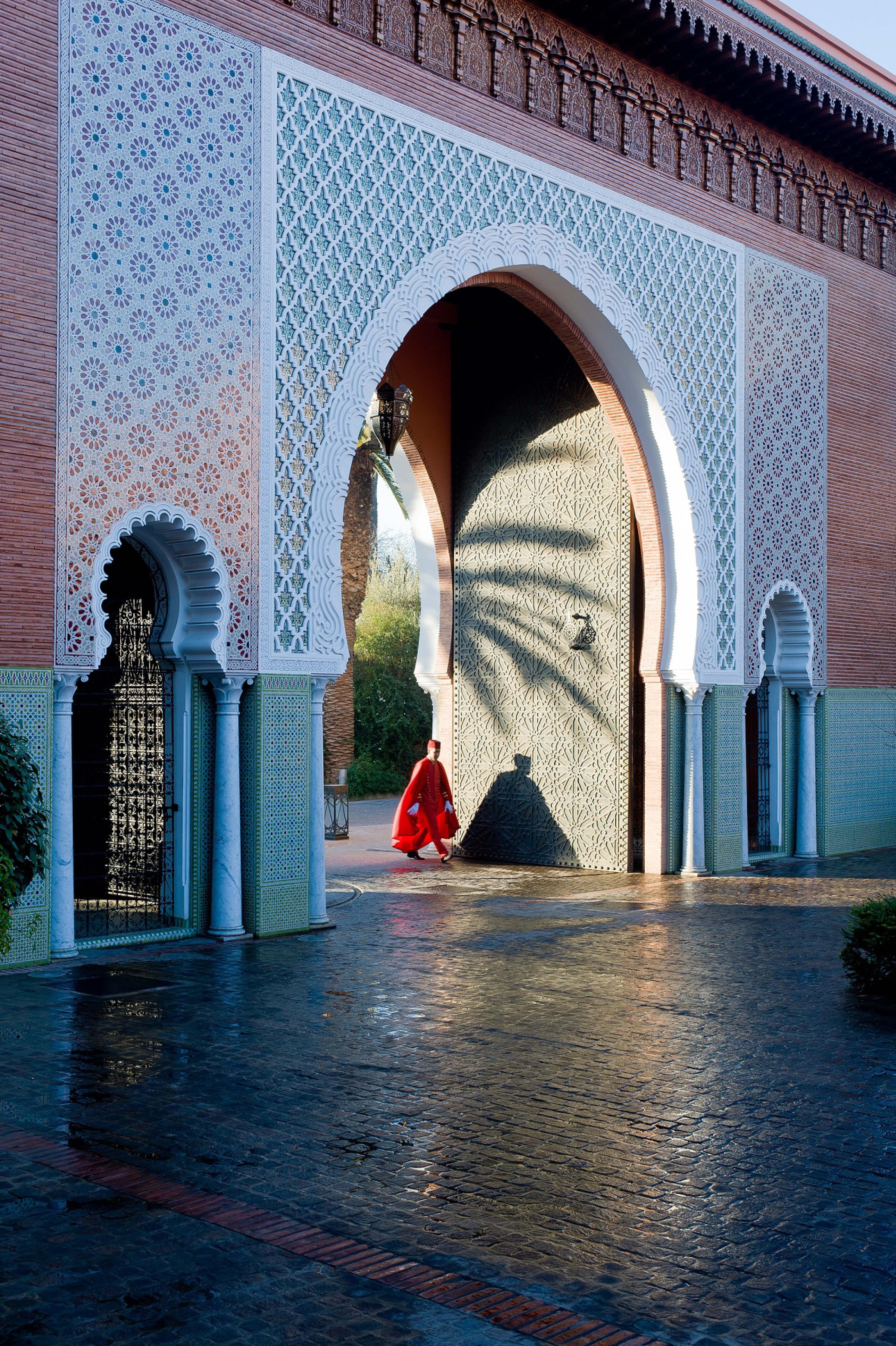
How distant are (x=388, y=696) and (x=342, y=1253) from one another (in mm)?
23994

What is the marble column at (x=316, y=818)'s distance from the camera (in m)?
8.79

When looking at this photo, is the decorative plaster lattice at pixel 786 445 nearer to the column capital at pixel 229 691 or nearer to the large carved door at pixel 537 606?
the large carved door at pixel 537 606

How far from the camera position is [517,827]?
1273cm

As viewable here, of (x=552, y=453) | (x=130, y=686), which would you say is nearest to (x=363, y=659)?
(x=552, y=453)

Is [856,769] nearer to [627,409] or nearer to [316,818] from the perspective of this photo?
[627,409]

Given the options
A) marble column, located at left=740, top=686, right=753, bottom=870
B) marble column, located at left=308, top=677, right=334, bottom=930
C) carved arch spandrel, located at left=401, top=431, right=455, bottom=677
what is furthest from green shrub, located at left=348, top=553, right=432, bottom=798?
marble column, located at left=308, top=677, right=334, bottom=930

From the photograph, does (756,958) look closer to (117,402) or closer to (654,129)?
(117,402)

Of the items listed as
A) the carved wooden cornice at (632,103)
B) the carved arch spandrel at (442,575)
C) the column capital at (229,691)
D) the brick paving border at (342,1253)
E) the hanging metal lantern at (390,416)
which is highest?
the carved wooden cornice at (632,103)

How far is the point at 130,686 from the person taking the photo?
8.93 meters

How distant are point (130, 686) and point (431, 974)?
2.86 meters

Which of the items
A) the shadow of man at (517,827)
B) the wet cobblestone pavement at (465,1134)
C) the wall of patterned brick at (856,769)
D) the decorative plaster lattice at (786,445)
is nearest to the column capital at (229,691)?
the wet cobblestone pavement at (465,1134)

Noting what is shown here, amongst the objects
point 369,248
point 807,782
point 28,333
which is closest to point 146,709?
point 28,333

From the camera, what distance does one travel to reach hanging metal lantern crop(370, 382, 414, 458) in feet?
34.4

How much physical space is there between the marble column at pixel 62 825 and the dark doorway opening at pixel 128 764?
1.95 ft
